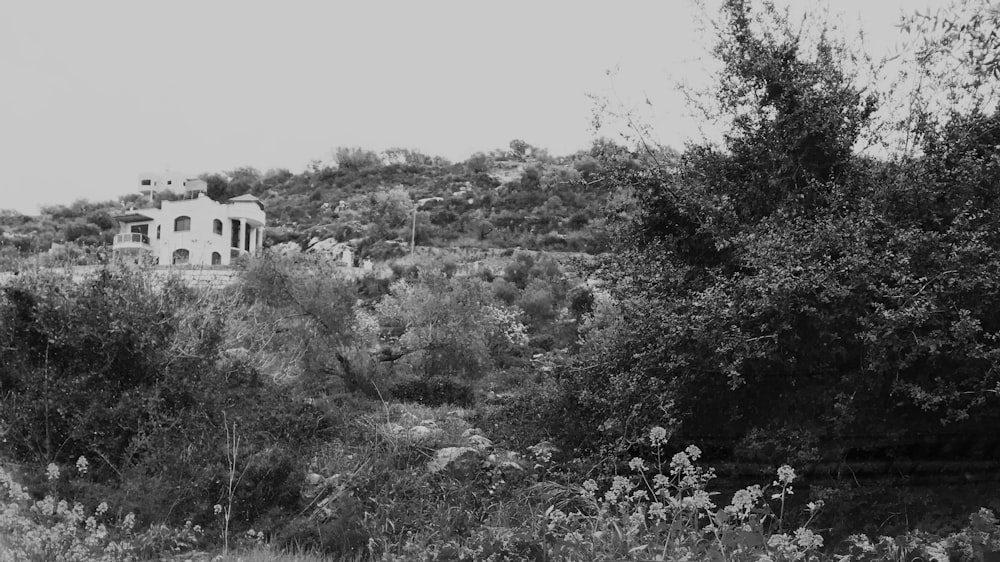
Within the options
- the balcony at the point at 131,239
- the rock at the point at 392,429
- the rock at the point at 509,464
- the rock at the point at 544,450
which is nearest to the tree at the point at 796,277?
the rock at the point at 544,450

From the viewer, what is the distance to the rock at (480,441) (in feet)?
33.9

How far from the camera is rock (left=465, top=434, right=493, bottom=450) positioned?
10325 mm

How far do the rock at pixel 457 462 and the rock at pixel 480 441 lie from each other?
0.30 metres

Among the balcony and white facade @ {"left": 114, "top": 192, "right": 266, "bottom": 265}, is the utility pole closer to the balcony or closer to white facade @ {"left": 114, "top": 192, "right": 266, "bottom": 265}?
white facade @ {"left": 114, "top": 192, "right": 266, "bottom": 265}

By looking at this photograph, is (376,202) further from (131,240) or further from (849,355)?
(849,355)

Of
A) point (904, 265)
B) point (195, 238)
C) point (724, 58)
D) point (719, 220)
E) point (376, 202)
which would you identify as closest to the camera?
point (904, 265)

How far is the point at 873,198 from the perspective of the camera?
7434 millimetres

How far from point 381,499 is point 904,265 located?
18.1 feet

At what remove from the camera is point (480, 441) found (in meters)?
10.6

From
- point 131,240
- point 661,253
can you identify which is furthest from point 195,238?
point 661,253

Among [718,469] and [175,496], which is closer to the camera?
[718,469]

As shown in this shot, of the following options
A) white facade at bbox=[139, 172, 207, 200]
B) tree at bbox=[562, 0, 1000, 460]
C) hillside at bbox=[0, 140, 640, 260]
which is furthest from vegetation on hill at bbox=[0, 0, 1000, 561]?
white facade at bbox=[139, 172, 207, 200]

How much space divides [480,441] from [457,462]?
96 cm

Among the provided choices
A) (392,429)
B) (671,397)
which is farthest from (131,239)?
(671,397)
